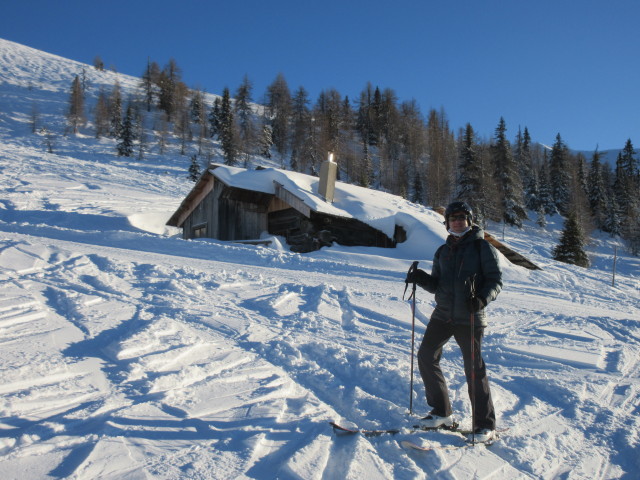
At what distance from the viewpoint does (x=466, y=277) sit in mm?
3143

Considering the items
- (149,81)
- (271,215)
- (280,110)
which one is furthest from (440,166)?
(149,81)

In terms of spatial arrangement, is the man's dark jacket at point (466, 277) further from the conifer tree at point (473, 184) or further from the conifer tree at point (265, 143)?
the conifer tree at point (265, 143)

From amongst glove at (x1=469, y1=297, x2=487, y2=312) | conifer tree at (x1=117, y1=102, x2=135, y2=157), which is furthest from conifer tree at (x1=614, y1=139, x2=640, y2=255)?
conifer tree at (x1=117, y1=102, x2=135, y2=157)

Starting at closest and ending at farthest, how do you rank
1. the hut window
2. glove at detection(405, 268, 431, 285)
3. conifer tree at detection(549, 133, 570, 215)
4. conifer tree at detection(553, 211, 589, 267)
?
glove at detection(405, 268, 431, 285) → the hut window → conifer tree at detection(553, 211, 589, 267) → conifer tree at detection(549, 133, 570, 215)

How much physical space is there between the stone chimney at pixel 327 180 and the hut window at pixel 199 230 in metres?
6.67

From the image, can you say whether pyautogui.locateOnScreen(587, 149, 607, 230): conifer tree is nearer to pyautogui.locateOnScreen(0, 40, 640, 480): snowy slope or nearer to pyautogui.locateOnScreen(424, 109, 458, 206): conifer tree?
pyautogui.locateOnScreen(424, 109, 458, 206): conifer tree

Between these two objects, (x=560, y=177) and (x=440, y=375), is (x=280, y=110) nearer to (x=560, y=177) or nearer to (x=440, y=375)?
(x=560, y=177)

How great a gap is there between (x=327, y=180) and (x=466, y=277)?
41.5 feet

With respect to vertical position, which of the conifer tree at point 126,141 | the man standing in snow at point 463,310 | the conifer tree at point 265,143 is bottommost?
the man standing in snow at point 463,310

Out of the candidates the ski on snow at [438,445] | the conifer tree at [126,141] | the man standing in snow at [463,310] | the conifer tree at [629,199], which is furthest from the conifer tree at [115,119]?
the conifer tree at [629,199]

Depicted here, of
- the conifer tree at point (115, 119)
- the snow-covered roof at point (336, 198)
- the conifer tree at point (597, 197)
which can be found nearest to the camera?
the snow-covered roof at point (336, 198)

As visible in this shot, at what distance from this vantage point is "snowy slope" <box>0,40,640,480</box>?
246 cm

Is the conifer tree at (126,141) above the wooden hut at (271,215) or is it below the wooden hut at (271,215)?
above

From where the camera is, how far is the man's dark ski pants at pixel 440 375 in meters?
3.00
